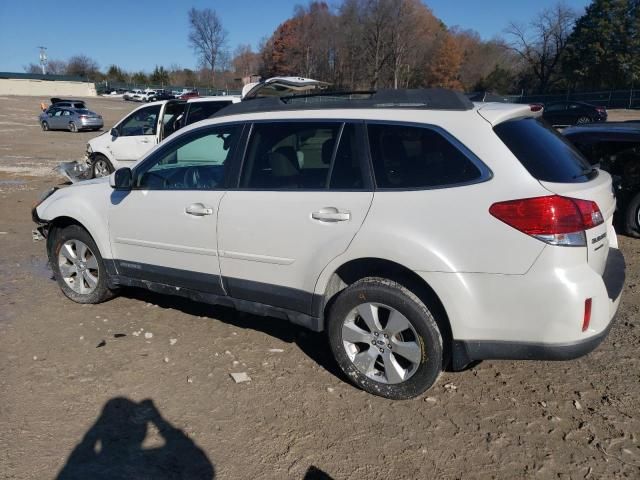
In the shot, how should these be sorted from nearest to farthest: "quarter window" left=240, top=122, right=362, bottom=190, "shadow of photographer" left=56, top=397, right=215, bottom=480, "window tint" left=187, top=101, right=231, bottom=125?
"shadow of photographer" left=56, top=397, right=215, bottom=480, "quarter window" left=240, top=122, right=362, bottom=190, "window tint" left=187, top=101, right=231, bottom=125

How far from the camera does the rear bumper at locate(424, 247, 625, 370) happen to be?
9.07ft

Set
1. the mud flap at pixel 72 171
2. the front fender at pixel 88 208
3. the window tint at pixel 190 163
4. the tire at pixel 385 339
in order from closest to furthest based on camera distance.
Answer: the tire at pixel 385 339 < the window tint at pixel 190 163 < the front fender at pixel 88 208 < the mud flap at pixel 72 171

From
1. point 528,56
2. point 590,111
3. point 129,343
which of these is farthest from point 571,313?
point 528,56

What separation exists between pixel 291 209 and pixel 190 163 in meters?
1.52

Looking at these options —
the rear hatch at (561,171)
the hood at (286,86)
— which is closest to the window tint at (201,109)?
the hood at (286,86)

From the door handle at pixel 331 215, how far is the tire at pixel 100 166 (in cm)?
978

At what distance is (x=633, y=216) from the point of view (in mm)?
6840

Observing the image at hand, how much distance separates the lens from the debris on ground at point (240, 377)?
360 centimetres

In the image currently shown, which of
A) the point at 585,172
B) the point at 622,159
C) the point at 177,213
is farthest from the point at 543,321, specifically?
the point at 622,159

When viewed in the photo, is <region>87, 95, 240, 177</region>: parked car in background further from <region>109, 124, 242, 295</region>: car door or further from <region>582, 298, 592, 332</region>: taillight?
<region>582, 298, 592, 332</region>: taillight

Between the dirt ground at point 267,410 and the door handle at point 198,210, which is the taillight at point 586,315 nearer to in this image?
the dirt ground at point 267,410

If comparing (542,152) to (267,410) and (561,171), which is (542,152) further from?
(267,410)

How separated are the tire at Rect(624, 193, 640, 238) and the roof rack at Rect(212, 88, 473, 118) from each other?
4.62 metres

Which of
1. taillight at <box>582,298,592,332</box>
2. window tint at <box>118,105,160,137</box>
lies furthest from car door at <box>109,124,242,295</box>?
window tint at <box>118,105,160,137</box>
